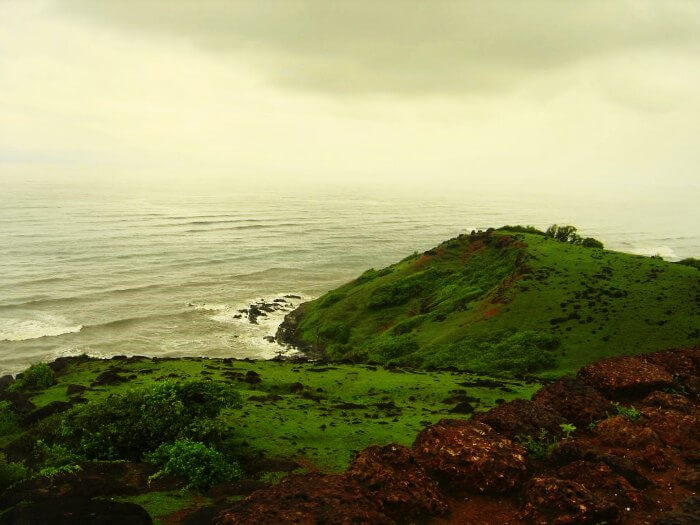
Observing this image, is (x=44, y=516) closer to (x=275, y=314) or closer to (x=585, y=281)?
(x=585, y=281)

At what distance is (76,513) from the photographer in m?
11.5

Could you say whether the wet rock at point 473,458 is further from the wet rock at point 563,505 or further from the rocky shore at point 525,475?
the wet rock at point 563,505

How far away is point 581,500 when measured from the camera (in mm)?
10367

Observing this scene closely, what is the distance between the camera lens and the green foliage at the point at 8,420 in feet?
81.6

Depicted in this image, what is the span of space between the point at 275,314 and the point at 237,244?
6305cm

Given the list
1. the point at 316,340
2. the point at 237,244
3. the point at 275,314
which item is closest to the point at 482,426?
the point at 316,340

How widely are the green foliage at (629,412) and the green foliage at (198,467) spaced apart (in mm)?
13388

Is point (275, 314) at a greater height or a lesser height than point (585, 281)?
lesser

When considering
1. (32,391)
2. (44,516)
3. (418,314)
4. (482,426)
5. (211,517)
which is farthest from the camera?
(418,314)

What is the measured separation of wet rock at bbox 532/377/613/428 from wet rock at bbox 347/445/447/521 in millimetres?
6152

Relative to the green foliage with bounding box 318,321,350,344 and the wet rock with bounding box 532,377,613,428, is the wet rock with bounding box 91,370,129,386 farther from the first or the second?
the green foliage with bounding box 318,321,350,344

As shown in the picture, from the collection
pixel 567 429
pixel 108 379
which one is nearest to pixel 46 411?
pixel 108 379

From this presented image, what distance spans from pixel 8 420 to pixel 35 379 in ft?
24.7

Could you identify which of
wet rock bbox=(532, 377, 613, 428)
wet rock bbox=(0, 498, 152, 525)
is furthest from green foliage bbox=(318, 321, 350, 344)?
wet rock bbox=(0, 498, 152, 525)
